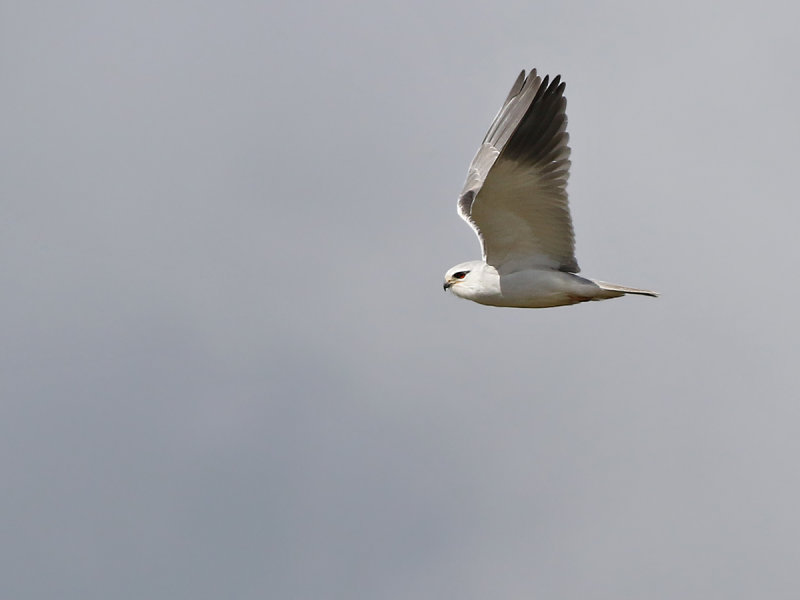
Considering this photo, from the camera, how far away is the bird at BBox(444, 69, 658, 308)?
40.8ft

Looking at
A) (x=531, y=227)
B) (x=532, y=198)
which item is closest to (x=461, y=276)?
Answer: (x=531, y=227)

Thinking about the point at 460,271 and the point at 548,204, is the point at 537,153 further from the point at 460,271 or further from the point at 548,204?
the point at 460,271

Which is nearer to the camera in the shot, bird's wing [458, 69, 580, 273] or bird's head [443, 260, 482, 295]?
bird's wing [458, 69, 580, 273]

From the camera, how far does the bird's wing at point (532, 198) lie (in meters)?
12.4

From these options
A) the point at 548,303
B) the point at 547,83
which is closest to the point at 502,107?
the point at 547,83

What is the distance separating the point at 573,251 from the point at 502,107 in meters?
2.57

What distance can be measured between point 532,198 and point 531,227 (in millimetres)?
339

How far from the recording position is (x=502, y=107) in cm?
1480

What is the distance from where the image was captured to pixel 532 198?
12.5 meters

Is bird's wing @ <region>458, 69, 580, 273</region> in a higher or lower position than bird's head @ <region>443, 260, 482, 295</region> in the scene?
higher

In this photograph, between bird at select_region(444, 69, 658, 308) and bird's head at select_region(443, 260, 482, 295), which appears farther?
bird's head at select_region(443, 260, 482, 295)

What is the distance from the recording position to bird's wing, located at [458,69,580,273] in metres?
12.4

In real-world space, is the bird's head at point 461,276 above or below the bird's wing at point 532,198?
below

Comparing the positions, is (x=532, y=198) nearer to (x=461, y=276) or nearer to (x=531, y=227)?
(x=531, y=227)
